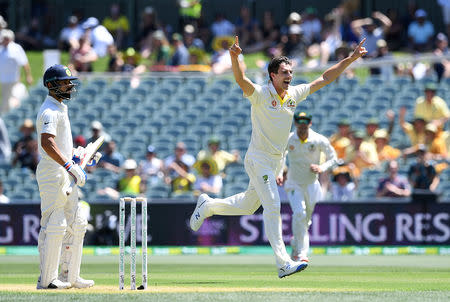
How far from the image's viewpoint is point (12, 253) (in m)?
17.5

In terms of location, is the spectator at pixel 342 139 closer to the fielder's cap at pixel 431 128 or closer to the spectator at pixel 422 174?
the fielder's cap at pixel 431 128

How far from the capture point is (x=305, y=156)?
13359 millimetres

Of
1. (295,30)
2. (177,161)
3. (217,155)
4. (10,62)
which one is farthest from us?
(10,62)

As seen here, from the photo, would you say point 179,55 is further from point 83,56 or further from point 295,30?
point 295,30

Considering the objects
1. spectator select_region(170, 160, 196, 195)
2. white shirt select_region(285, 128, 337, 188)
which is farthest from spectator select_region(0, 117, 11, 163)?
white shirt select_region(285, 128, 337, 188)

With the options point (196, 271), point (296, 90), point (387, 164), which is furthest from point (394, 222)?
point (296, 90)

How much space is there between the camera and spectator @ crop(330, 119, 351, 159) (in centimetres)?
1877

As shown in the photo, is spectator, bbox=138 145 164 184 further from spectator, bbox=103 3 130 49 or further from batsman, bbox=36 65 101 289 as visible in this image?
batsman, bbox=36 65 101 289

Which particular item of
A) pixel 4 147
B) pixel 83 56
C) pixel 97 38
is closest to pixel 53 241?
pixel 4 147

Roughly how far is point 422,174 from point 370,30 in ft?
20.8

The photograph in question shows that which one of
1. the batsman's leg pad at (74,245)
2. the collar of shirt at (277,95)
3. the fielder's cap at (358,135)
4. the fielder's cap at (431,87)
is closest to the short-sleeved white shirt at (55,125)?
the batsman's leg pad at (74,245)

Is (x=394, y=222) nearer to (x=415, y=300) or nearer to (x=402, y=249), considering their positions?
(x=402, y=249)

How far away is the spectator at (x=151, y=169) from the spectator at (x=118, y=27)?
7272 millimetres

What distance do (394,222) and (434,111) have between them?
321 cm
